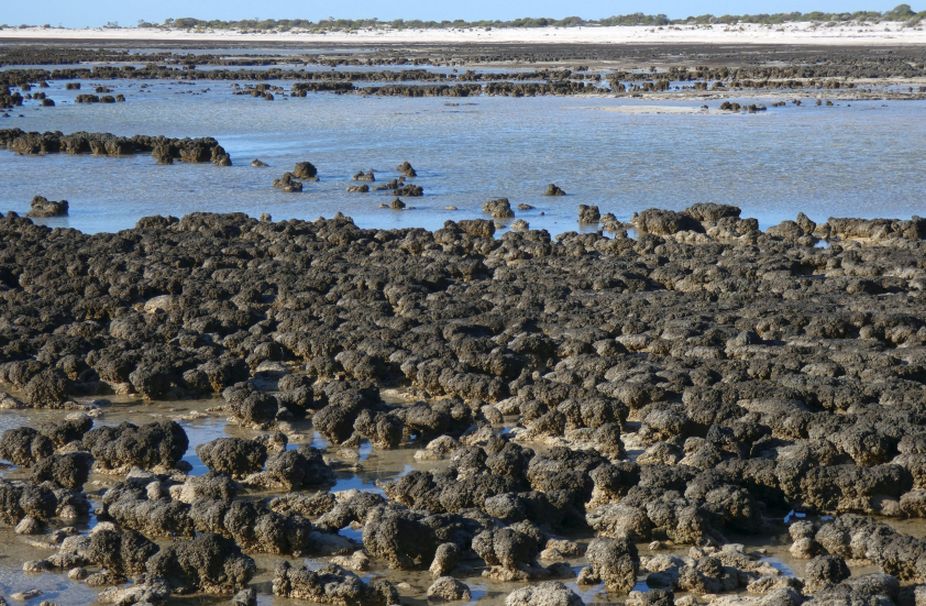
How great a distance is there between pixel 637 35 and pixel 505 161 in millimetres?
97393

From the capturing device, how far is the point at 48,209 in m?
22.6

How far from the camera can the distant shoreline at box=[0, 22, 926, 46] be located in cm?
10431

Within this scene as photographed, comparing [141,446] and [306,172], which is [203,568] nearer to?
[141,446]

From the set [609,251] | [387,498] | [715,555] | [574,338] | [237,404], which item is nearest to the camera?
[715,555]

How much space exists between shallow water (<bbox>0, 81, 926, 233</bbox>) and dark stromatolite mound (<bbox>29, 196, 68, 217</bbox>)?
1.34ft

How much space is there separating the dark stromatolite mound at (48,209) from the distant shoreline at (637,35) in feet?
264

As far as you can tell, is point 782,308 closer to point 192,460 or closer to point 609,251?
point 609,251

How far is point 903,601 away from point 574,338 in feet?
18.8

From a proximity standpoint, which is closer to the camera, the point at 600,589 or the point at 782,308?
the point at 600,589

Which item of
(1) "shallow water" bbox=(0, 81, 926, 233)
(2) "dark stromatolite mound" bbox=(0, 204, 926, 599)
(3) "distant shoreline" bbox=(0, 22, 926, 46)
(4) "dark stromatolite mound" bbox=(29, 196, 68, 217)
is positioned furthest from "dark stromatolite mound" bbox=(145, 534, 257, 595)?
(3) "distant shoreline" bbox=(0, 22, 926, 46)

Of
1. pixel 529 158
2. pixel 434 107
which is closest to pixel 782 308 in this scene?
pixel 529 158

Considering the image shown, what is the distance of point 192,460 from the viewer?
10.1 metres

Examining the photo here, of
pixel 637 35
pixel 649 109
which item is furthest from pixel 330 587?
pixel 637 35

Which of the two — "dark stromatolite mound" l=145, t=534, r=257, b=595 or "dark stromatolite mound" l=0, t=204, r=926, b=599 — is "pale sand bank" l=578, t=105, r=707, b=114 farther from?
"dark stromatolite mound" l=145, t=534, r=257, b=595
